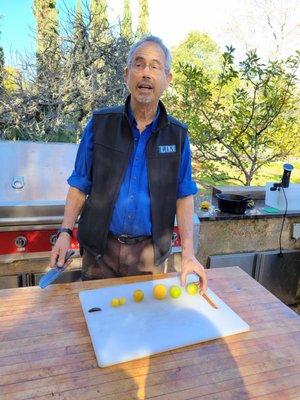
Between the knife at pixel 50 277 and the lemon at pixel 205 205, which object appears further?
the lemon at pixel 205 205

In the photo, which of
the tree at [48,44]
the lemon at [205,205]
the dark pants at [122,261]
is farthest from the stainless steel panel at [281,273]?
the tree at [48,44]

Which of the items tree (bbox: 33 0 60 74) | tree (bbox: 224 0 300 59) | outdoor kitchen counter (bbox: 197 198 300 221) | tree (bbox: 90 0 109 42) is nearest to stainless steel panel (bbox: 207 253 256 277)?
outdoor kitchen counter (bbox: 197 198 300 221)

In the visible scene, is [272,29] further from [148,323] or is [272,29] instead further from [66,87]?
[148,323]

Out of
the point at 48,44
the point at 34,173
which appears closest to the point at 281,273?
the point at 34,173

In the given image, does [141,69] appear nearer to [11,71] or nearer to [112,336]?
[112,336]

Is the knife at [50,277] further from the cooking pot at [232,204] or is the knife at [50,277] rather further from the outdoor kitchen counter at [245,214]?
the cooking pot at [232,204]

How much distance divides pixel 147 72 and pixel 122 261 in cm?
89

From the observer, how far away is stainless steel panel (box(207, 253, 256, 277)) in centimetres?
280

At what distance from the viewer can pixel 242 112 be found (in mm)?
3639

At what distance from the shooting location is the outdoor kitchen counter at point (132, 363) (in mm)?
911

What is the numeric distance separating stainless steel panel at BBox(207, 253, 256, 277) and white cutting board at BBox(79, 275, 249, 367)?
1.41m

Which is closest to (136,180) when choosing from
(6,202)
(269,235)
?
(6,202)

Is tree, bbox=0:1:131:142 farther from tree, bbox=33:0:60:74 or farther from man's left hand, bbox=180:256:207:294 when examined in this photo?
man's left hand, bbox=180:256:207:294

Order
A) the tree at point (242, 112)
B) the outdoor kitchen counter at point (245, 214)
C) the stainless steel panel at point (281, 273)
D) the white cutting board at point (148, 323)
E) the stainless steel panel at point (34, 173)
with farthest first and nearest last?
the tree at point (242, 112) < the stainless steel panel at point (281, 273) < the outdoor kitchen counter at point (245, 214) < the stainless steel panel at point (34, 173) < the white cutting board at point (148, 323)
